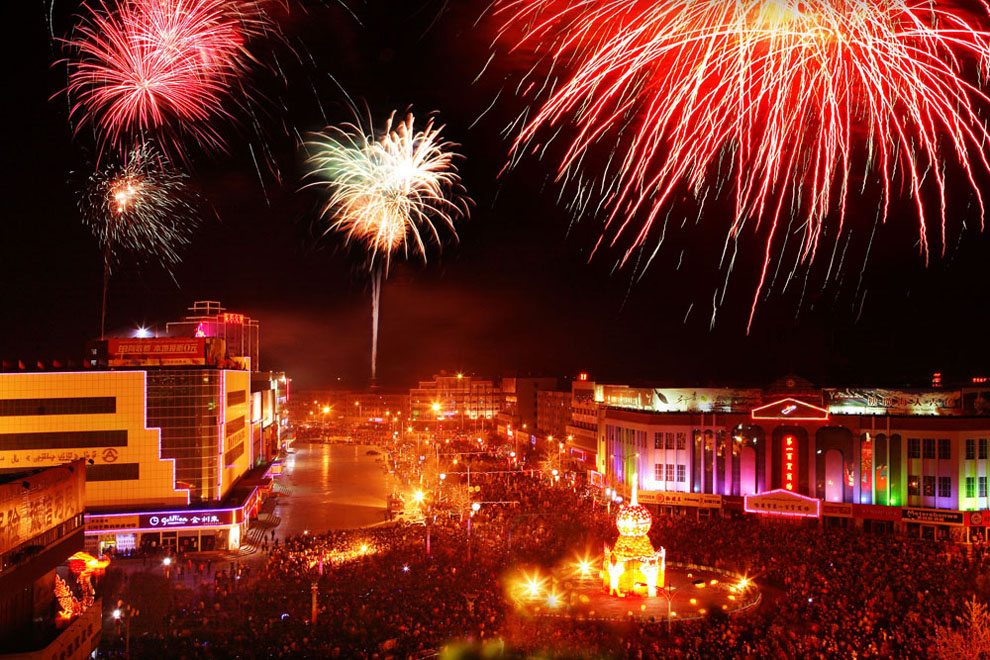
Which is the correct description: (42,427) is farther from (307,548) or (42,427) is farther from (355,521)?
(355,521)

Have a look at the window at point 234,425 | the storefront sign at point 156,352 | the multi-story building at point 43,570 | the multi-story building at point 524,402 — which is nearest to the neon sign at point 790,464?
the window at point 234,425

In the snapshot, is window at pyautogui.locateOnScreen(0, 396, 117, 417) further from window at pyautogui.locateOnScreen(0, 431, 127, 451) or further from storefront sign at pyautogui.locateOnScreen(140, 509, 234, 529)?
storefront sign at pyautogui.locateOnScreen(140, 509, 234, 529)

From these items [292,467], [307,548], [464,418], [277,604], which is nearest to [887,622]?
[277,604]

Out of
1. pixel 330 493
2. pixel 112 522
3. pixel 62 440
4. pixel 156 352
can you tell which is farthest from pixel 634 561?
pixel 330 493

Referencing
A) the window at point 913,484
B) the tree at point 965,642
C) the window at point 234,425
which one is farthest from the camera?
the window at point 234,425

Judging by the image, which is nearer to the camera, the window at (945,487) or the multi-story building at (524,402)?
the window at (945,487)

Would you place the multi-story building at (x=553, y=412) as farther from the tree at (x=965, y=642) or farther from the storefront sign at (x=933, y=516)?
the tree at (x=965, y=642)
